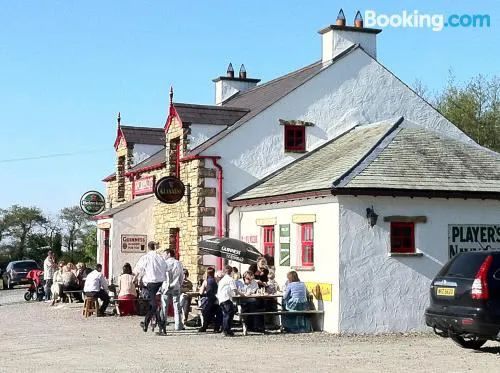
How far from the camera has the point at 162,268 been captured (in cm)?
1752

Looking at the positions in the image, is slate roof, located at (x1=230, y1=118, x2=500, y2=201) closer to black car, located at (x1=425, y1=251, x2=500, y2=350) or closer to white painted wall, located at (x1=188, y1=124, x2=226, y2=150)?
white painted wall, located at (x1=188, y1=124, x2=226, y2=150)

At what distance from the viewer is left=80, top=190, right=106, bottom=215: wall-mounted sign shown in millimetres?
30375

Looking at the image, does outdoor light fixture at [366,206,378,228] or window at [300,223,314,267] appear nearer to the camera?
outdoor light fixture at [366,206,378,228]

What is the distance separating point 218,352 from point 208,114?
11.3 m

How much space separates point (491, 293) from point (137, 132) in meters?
20.1

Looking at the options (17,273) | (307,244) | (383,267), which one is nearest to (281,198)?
(307,244)

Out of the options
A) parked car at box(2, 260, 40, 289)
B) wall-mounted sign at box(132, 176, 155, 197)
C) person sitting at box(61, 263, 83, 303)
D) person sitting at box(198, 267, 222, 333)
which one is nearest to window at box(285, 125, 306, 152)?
wall-mounted sign at box(132, 176, 155, 197)

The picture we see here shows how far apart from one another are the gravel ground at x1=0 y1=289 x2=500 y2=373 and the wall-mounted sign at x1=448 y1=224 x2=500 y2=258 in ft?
7.68

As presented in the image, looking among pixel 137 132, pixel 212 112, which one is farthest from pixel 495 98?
pixel 212 112

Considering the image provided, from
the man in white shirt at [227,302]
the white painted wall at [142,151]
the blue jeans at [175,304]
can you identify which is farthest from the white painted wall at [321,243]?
the white painted wall at [142,151]

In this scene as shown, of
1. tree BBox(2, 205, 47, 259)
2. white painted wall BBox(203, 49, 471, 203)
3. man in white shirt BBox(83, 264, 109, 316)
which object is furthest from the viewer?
tree BBox(2, 205, 47, 259)

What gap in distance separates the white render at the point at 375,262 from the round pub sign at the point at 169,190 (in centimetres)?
548

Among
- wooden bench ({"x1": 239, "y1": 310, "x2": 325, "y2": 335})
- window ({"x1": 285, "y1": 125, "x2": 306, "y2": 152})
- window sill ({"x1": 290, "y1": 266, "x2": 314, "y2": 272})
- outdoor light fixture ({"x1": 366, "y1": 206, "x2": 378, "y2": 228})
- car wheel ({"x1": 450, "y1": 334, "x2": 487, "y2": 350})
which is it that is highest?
window ({"x1": 285, "y1": 125, "x2": 306, "y2": 152})

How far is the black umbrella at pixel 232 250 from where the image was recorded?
65.4 feet
